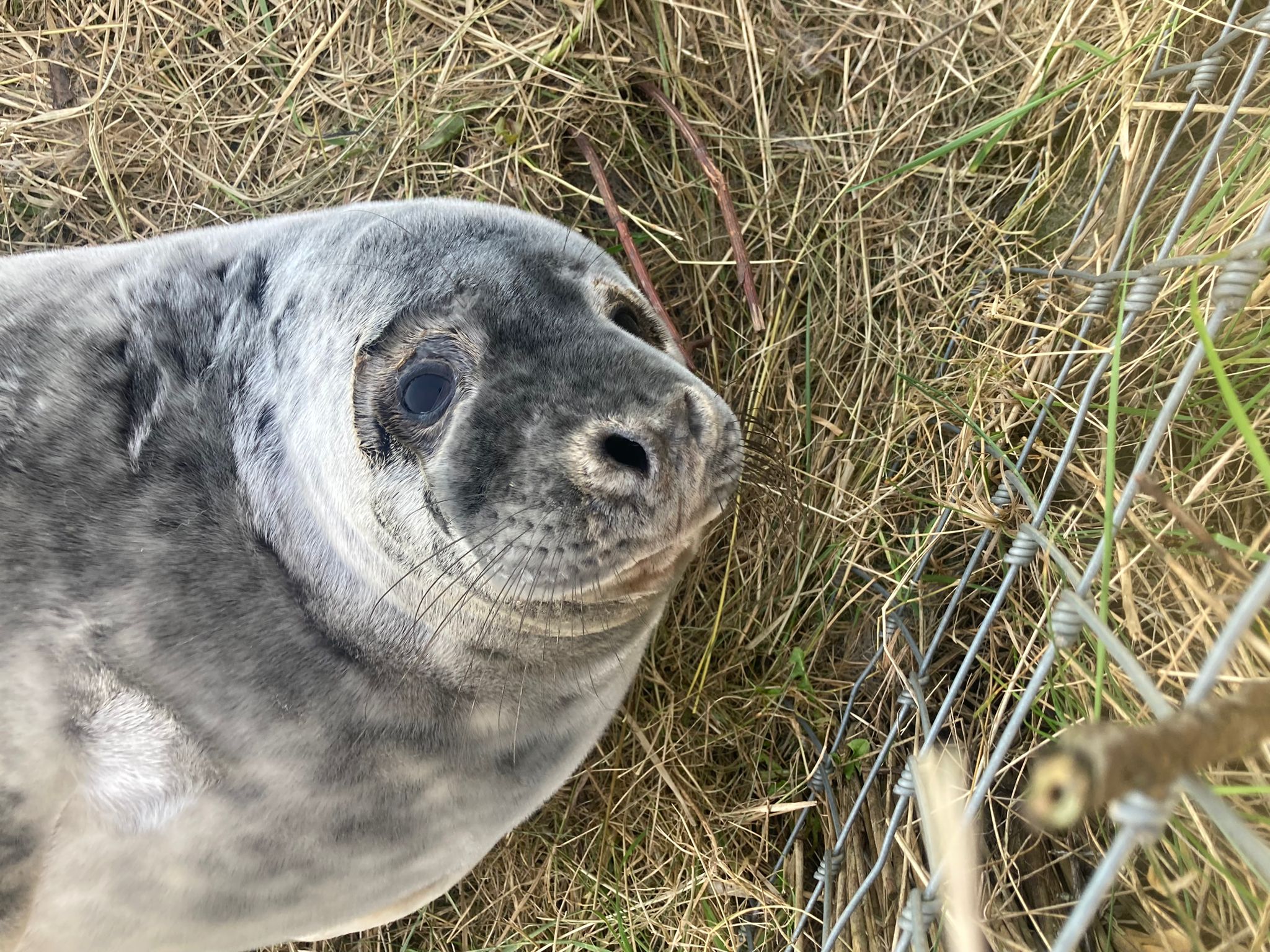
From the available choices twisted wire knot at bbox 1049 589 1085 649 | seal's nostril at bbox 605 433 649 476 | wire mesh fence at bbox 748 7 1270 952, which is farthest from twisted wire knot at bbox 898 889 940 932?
seal's nostril at bbox 605 433 649 476

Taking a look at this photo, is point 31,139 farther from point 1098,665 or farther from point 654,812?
point 1098,665

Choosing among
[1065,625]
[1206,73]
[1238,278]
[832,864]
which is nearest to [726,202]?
[1206,73]

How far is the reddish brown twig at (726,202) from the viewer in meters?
2.28

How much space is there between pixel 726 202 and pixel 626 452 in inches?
53.8

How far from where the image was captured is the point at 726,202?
229cm

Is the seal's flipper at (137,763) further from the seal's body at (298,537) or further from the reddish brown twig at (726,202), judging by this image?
the reddish brown twig at (726,202)

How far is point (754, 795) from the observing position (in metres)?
2.29

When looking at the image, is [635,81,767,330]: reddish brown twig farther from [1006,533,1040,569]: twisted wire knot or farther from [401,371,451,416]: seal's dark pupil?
[401,371,451,416]: seal's dark pupil

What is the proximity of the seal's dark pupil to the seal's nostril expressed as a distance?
0.96 feet

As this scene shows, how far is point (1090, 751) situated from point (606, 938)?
215 cm

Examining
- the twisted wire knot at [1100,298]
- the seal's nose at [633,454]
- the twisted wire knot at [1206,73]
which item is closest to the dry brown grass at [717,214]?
the twisted wire knot at [1100,298]

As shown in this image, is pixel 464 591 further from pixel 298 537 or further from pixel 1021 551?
pixel 1021 551

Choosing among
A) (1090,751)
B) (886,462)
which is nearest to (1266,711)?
(1090,751)

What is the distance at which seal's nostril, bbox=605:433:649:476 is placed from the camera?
115 centimetres
